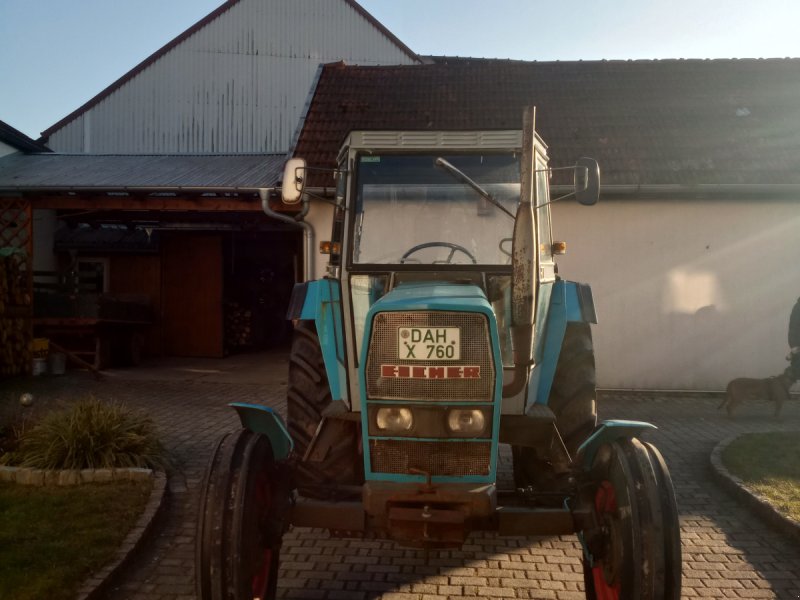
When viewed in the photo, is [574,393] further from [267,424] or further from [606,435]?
[267,424]

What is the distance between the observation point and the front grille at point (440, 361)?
3.30m

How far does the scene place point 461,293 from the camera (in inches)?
144

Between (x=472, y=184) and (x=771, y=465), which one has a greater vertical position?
(x=472, y=184)

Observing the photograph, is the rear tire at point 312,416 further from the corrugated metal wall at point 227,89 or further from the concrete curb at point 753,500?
the corrugated metal wall at point 227,89

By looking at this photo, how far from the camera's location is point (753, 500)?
5.83 m

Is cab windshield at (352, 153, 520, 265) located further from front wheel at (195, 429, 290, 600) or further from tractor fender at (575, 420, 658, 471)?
front wheel at (195, 429, 290, 600)

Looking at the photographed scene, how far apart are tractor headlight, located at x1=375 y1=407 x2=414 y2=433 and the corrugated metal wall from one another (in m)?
17.4

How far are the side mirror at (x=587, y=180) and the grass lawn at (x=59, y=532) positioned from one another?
3.65 m

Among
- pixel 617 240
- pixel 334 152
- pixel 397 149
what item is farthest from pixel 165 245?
pixel 397 149

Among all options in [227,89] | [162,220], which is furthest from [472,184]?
[227,89]

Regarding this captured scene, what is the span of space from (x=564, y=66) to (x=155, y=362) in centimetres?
1061

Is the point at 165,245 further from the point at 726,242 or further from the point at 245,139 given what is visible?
the point at 726,242

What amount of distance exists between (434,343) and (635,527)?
1189 millimetres

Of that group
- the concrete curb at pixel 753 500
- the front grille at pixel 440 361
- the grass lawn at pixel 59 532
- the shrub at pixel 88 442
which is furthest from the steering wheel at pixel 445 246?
the shrub at pixel 88 442
